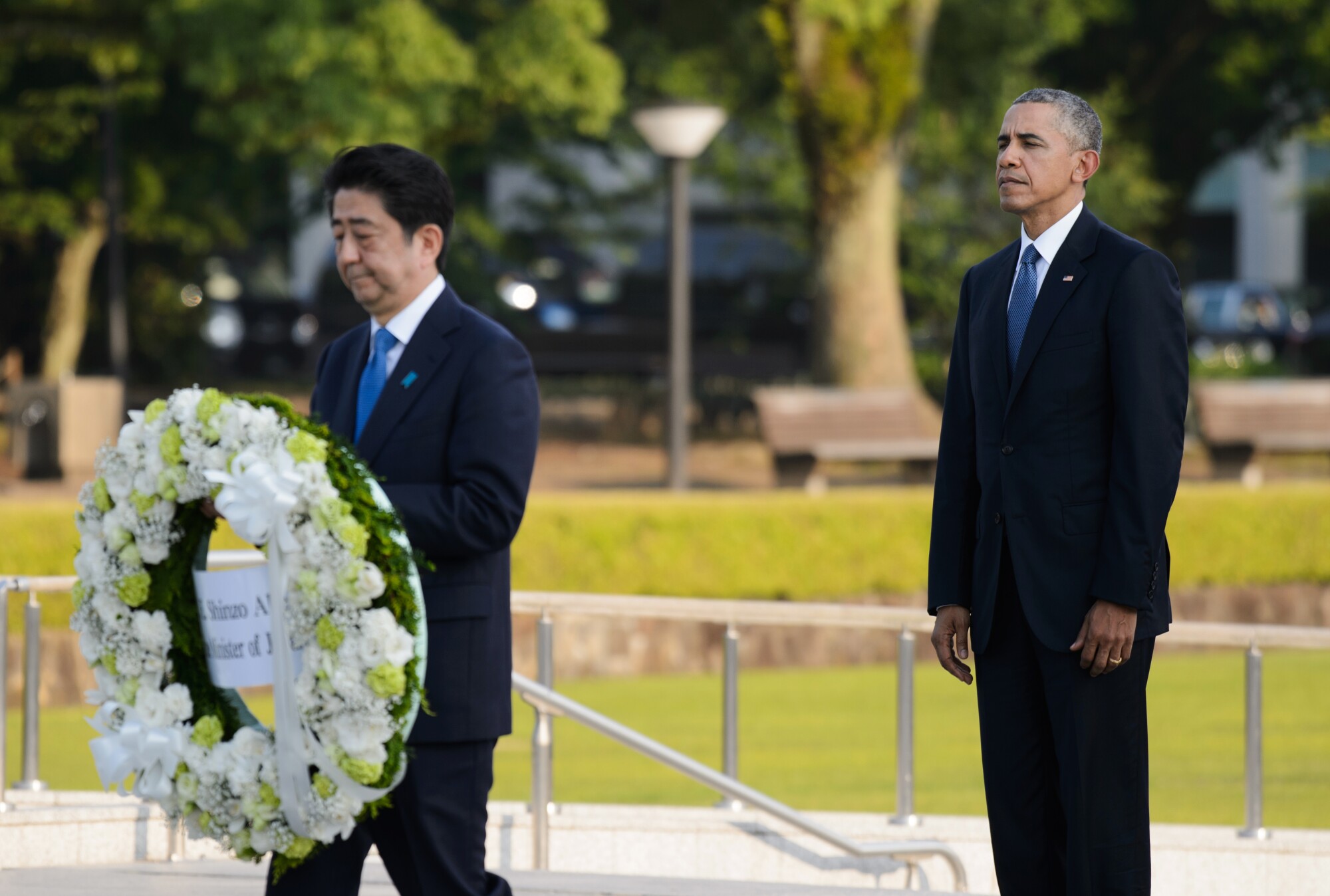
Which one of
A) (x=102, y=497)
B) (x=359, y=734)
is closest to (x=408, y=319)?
(x=102, y=497)

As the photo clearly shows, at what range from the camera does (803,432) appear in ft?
51.2

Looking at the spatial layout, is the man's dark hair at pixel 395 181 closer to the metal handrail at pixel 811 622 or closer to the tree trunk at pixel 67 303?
the metal handrail at pixel 811 622

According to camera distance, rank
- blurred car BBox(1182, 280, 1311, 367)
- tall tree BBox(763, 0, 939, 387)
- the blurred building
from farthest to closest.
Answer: the blurred building, blurred car BBox(1182, 280, 1311, 367), tall tree BBox(763, 0, 939, 387)

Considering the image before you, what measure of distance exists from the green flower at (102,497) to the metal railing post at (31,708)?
3.30m

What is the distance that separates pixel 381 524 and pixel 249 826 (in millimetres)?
611

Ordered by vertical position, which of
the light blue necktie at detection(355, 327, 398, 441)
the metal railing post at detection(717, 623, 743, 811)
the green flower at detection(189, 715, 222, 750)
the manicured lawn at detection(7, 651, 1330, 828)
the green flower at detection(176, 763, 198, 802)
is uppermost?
the light blue necktie at detection(355, 327, 398, 441)

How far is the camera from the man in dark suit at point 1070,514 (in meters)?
3.52

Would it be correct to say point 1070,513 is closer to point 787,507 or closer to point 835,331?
point 787,507

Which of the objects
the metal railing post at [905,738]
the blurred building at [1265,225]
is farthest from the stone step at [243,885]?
the blurred building at [1265,225]

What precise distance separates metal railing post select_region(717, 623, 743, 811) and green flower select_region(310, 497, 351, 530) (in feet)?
11.6

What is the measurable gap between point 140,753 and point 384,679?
538 mm

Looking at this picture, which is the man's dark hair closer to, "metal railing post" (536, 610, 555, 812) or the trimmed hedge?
"metal railing post" (536, 610, 555, 812)

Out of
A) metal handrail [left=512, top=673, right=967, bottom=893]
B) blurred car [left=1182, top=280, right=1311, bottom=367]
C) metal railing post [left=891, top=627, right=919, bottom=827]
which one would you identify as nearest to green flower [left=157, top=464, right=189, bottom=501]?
metal handrail [left=512, top=673, right=967, bottom=893]

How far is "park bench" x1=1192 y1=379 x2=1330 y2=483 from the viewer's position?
16.0 metres
